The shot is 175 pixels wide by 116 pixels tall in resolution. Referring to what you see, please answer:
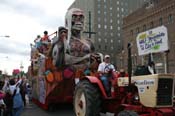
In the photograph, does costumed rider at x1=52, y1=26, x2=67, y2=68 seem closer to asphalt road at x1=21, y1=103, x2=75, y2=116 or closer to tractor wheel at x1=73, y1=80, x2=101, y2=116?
asphalt road at x1=21, y1=103, x2=75, y2=116

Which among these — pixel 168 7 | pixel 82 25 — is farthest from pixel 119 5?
pixel 82 25

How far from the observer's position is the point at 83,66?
16.3m

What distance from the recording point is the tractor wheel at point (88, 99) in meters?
10.3

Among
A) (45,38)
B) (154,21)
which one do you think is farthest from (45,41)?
(154,21)

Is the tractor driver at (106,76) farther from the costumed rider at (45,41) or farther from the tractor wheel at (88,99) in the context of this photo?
the costumed rider at (45,41)

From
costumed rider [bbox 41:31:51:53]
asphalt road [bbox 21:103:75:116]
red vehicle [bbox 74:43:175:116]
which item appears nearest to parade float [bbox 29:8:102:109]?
asphalt road [bbox 21:103:75:116]

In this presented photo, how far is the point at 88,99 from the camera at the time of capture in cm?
1030

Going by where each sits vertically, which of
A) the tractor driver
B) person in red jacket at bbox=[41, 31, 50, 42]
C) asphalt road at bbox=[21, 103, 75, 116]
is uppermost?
person in red jacket at bbox=[41, 31, 50, 42]

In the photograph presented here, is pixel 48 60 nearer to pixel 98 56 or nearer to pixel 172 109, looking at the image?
pixel 98 56

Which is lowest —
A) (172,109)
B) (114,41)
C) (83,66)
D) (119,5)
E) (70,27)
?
(172,109)

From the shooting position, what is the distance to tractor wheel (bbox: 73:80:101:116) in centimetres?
1026

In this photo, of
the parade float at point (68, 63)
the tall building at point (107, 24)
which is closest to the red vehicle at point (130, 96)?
the parade float at point (68, 63)

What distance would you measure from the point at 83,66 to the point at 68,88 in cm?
118

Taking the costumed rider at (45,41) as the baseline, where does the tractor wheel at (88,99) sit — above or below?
below
